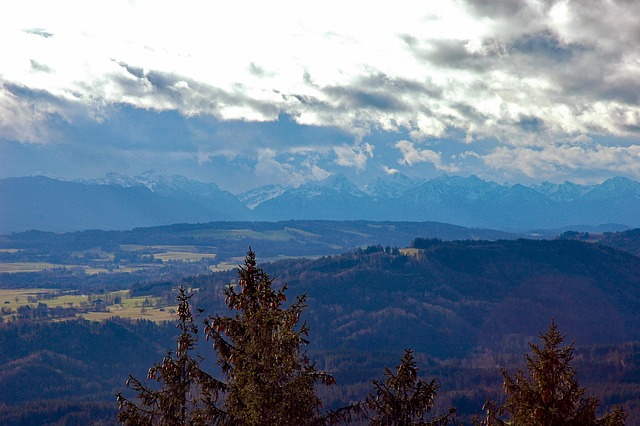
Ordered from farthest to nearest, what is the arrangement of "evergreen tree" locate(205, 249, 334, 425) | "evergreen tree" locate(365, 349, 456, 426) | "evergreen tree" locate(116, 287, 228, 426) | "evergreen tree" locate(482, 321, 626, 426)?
"evergreen tree" locate(365, 349, 456, 426)
"evergreen tree" locate(116, 287, 228, 426)
"evergreen tree" locate(205, 249, 334, 425)
"evergreen tree" locate(482, 321, 626, 426)

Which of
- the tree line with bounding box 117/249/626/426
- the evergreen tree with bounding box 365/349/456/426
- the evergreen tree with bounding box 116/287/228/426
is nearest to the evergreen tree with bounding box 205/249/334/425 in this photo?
the tree line with bounding box 117/249/626/426

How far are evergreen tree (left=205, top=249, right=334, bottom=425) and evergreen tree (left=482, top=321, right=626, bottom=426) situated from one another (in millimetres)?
7446

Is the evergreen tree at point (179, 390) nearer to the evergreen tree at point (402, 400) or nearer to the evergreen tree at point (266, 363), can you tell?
the evergreen tree at point (266, 363)

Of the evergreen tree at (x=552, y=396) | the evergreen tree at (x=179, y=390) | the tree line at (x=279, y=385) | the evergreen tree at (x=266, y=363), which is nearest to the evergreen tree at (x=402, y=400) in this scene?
the tree line at (x=279, y=385)

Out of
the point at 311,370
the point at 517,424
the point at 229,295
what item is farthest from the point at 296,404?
the point at 517,424

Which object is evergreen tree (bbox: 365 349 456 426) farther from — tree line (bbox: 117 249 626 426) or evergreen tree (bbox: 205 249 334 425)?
evergreen tree (bbox: 205 249 334 425)

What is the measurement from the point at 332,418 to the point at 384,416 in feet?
7.27

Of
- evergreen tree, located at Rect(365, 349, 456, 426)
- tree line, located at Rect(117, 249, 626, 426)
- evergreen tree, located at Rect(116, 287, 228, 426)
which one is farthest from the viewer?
evergreen tree, located at Rect(365, 349, 456, 426)

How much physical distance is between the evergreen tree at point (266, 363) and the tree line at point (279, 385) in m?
0.04

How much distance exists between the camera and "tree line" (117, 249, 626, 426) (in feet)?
84.8

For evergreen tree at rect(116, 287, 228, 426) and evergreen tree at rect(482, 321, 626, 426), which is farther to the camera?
evergreen tree at rect(116, 287, 228, 426)

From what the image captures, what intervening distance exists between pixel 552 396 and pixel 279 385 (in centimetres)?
1072

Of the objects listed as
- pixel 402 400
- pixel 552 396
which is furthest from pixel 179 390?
pixel 552 396

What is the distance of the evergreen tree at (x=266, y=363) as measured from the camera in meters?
27.4
